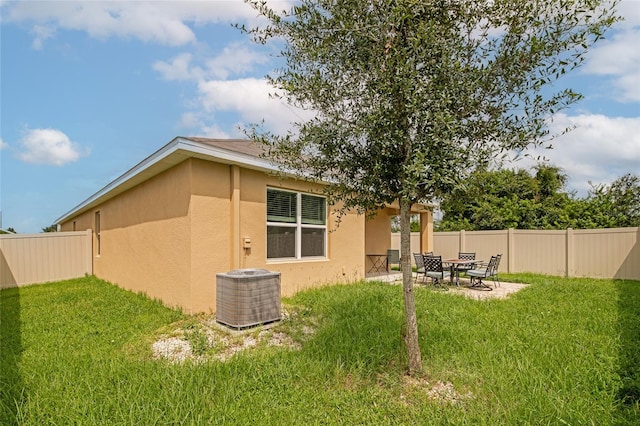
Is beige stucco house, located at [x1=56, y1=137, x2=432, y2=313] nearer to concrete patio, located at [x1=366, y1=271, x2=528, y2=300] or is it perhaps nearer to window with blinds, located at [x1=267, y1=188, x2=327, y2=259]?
window with blinds, located at [x1=267, y1=188, x2=327, y2=259]

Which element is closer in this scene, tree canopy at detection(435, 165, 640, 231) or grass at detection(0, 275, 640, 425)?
grass at detection(0, 275, 640, 425)

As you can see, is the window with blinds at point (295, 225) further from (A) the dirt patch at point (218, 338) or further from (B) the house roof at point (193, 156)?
(A) the dirt patch at point (218, 338)

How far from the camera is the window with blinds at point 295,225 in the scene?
773 centimetres

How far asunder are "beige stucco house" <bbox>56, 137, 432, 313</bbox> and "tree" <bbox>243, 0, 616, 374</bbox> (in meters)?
2.50

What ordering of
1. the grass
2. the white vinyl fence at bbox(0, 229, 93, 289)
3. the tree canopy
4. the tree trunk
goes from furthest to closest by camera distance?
the tree canopy
the white vinyl fence at bbox(0, 229, 93, 289)
the tree trunk
the grass

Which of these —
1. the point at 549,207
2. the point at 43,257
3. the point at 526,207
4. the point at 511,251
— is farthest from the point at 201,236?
the point at 549,207

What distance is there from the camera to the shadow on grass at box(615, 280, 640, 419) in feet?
10.6

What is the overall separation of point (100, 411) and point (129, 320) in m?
3.62

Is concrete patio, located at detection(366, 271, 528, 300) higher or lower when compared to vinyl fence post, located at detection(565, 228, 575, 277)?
lower

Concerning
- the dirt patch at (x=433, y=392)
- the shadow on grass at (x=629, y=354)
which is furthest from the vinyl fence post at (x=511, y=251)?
the dirt patch at (x=433, y=392)

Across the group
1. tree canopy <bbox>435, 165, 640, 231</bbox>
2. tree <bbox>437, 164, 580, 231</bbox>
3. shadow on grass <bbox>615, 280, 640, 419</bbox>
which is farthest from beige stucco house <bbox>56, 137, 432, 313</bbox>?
tree <bbox>437, 164, 580, 231</bbox>

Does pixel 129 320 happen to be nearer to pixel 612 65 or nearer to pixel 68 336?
pixel 68 336

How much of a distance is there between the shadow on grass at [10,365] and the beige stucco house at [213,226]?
2375 millimetres

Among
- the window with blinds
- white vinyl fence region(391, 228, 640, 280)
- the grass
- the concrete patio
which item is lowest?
the concrete patio
